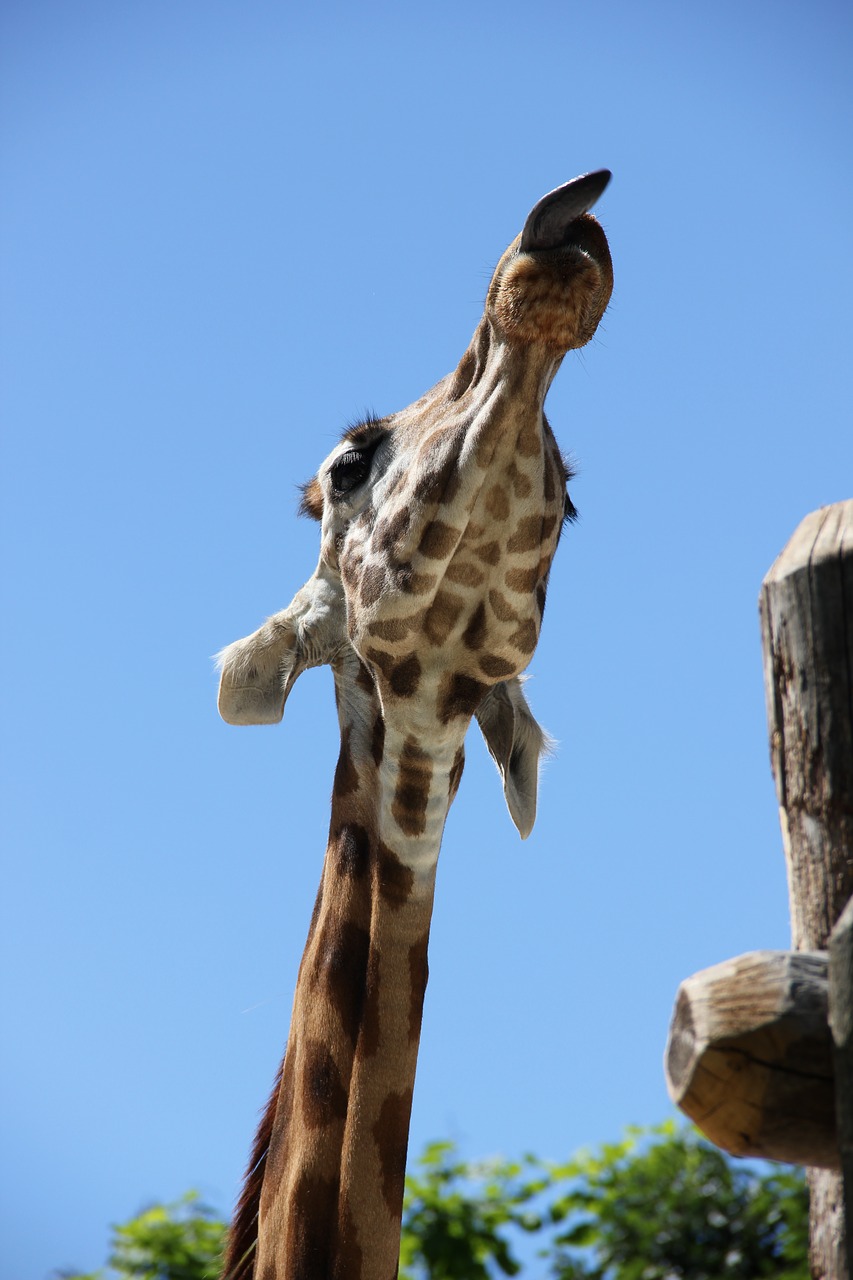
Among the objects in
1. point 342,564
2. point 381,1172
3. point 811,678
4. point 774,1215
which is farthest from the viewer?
point 774,1215

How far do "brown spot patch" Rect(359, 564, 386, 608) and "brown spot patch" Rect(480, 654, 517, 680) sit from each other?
38cm

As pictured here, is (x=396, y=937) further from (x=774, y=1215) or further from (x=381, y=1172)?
(x=774, y=1215)

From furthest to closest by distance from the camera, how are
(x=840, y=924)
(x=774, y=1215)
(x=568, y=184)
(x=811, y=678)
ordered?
1. (x=774, y=1215)
2. (x=568, y=184)
3. (x=811, y=678)
4. (x=840, y=924)

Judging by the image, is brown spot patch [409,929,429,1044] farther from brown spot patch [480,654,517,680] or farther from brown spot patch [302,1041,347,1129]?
brown spot patch [480,654,517,680]

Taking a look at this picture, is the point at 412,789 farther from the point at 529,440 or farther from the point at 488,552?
the point at 529,440

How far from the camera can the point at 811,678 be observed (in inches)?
85.8

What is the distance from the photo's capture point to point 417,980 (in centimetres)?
420

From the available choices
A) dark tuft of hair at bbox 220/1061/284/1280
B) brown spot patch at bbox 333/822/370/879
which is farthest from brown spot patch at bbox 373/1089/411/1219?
brown spot patch at bbox 333/822/370/879

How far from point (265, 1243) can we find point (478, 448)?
2.37m

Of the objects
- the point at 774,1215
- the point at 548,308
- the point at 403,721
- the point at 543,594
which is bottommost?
the point at 774,1215

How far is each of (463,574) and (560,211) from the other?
108 cm

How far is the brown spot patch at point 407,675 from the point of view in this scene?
426cm

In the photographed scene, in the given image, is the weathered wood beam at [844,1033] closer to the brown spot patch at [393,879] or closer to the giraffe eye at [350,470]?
the brown spot patch at [393,879]

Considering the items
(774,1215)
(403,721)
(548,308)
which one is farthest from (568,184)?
(774,1215)
